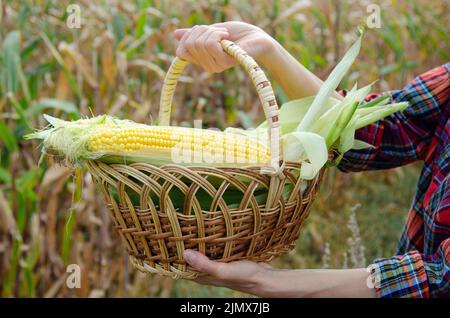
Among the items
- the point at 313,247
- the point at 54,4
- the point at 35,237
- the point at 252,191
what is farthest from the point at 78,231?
the point at 252,191

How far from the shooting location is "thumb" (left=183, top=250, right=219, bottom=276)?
0.79 m

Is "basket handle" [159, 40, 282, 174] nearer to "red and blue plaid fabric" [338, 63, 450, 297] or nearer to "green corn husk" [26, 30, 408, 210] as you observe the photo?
"green corn husk" [26, 30, 408, 210]

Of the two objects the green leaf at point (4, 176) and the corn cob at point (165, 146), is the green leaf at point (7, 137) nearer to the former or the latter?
the green leaf at point (4, 176)

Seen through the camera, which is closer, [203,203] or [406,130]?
[203,203]

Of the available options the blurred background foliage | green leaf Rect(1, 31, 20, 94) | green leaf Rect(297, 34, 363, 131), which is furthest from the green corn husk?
green leaf Rect(1, 31, 20, 94)

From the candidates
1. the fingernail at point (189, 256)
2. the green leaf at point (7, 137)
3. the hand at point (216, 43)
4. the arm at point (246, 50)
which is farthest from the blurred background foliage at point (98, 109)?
the fingernail at point (189, 256)

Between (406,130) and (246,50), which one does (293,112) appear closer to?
(246,50)

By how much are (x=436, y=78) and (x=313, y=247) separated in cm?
145

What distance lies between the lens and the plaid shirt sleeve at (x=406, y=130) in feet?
3.49

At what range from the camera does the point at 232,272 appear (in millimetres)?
819

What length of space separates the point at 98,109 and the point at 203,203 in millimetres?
919

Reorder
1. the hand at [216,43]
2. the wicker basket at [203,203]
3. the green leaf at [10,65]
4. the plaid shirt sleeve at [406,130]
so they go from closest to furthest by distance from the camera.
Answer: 1. the wicker basket at [203,203]
2. the hand at [216,43]
3. the plaid shirt sleeve at [406,130]
4. the green leaf at [10,65]

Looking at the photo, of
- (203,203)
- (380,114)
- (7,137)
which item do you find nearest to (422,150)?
(380,114)
